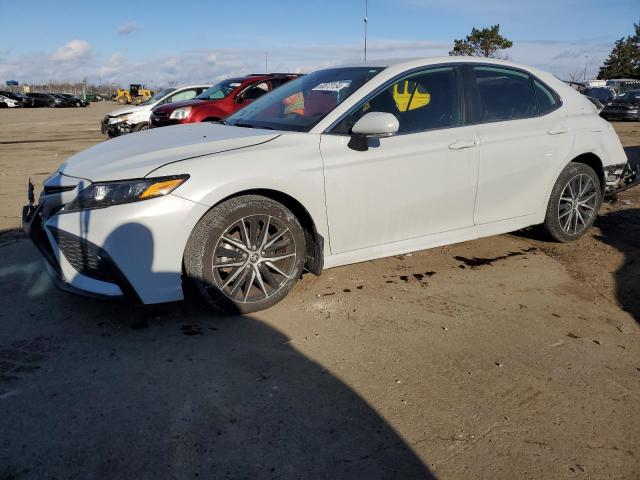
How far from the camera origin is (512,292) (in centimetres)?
404

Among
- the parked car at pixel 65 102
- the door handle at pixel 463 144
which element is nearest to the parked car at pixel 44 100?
the parked car at pixel 65 102

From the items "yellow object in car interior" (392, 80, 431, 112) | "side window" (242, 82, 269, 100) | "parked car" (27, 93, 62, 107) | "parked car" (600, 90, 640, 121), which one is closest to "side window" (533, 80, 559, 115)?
"yellow object in car interior" (392, 80, 431, 112)

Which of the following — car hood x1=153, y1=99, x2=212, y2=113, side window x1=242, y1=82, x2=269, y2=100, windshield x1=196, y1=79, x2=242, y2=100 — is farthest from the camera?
windshield x1=196, y1=79, x2=242, y2=100

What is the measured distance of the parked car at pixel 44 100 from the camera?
54600 mm

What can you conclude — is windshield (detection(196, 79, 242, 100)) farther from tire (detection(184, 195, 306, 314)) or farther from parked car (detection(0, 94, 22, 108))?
parked car (detection(0, 94, 22, 108))

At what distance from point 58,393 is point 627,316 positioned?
3.56m

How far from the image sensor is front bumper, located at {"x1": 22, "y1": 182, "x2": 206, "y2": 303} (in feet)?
10.0

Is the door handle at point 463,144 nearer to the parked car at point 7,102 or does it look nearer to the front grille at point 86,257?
the front grille at point 86,257

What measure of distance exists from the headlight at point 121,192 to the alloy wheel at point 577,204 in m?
3.52

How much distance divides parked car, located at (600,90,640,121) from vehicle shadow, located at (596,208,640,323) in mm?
18854

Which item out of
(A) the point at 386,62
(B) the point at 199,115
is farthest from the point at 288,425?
(B) the point at 199,115

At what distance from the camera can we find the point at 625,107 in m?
22.6

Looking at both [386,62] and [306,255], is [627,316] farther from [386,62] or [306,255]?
[386,62]

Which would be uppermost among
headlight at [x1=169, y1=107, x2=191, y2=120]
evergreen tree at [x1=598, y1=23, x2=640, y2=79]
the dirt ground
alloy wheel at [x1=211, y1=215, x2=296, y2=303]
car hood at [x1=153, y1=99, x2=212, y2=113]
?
evergreen tree at [x1=598, y1=23, x2=640, y2=79]
